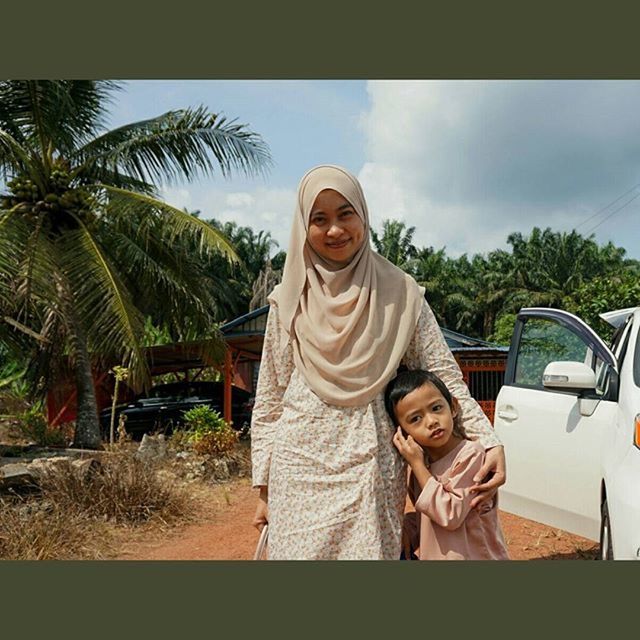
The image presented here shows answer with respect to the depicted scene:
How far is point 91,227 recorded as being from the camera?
10.1 meters

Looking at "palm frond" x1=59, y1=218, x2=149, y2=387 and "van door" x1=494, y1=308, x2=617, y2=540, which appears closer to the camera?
"van door" x1=494, y1=308, x2=617, y2=540

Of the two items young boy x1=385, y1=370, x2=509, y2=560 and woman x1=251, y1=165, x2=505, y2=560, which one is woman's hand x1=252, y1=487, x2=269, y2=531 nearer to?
woman x1=251, y1=165, x2=505, y2=560

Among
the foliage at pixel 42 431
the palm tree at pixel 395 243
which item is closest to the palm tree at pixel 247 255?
the palm tree at pixel 395 243

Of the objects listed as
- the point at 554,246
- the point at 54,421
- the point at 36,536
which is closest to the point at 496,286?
the point at 554,246

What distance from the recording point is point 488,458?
86.9 inches

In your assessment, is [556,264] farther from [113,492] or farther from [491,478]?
[491,478]

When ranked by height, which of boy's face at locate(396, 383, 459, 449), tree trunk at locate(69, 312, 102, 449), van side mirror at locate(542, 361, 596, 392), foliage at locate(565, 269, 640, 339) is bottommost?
tree trunk at locate(69, 312, 102, 449)

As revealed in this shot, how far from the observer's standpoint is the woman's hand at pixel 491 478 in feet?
7.15

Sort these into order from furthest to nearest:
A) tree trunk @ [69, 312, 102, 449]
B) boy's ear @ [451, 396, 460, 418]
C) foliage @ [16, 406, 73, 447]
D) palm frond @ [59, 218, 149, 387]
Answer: foliage @ [16, 406, 73, 447], tree trunk @ [69, 312, 102, 449], palm frond @ [59, 218, 149, 387], boy's ear @ [451, 396, 460, 418]

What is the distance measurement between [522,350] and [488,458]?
1998 millimetres

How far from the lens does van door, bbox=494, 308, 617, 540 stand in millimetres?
3344

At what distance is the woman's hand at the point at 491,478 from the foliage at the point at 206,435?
886 centimetres

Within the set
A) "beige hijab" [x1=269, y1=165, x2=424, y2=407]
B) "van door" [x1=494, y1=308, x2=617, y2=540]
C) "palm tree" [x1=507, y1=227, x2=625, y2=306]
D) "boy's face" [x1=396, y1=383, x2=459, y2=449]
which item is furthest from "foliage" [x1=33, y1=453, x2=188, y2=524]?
"palm tree" [x1=507, y1=227, x2=625, y2=306]

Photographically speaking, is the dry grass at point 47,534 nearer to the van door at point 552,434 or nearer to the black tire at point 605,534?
the van door at point 552,434
